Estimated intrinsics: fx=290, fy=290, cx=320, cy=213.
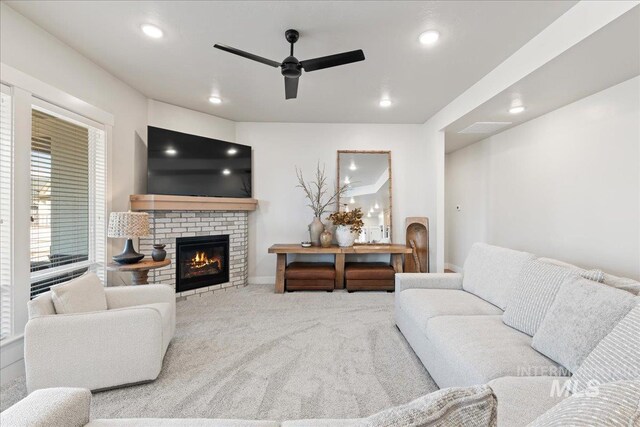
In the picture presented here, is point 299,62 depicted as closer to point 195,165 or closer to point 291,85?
point 291,85

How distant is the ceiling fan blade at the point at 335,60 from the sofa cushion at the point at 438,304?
2.01 meters

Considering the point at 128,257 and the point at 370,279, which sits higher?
the point at 128,257

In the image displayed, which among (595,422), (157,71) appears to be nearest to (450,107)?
(157,71)

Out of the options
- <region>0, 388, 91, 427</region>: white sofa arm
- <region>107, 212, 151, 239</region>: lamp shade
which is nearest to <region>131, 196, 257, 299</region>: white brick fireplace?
<region>107, 212, 151, 239</region>: lamp shade

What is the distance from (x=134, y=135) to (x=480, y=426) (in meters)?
4.23

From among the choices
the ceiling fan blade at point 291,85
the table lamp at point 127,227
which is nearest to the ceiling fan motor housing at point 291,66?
the ceiling fan blade at point 291,85

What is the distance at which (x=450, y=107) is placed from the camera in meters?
3.89

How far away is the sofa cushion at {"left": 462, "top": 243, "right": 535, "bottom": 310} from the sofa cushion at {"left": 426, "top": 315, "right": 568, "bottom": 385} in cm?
35

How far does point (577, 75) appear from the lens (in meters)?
2.52

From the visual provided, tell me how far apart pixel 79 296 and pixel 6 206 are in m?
0.89

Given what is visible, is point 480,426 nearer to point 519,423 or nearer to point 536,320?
point 519,423

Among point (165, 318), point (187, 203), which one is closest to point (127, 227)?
point (165, 318)

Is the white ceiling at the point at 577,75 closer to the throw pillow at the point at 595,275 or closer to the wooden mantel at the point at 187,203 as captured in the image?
the throw pillow at the point at 595,275

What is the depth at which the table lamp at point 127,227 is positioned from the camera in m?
2.69
